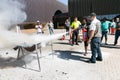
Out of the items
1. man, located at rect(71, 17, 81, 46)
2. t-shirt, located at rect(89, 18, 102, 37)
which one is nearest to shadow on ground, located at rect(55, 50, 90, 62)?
t-shirt, located at rect(89, 18, 102, 37)

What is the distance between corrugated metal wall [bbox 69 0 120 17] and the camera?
36.1m

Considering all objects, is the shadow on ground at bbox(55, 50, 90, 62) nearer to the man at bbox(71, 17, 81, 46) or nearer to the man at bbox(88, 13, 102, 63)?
the man at bbox(88, 13, 102, 63)

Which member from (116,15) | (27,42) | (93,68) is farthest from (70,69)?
(116,15)

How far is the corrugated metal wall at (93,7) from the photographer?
3609 cm

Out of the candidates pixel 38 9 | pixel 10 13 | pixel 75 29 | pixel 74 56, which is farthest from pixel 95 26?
pixel 38 9

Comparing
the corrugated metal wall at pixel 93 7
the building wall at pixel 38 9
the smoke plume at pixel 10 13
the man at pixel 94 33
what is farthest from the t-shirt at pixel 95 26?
the corrugated metal wall at pixel 93 7

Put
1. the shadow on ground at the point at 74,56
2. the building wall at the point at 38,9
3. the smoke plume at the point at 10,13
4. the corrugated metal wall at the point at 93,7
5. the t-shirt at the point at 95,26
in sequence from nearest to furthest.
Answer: the smoke plume at the point at 10,13 → the t-shirt at the point at 95,26 → the shadow on ground at the point at 74,56 → the building wall at the point at 38,9 → the corrugated metal wall at the point at 93,7

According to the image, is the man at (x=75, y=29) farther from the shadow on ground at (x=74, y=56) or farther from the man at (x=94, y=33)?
the man at (x=94, y=33)

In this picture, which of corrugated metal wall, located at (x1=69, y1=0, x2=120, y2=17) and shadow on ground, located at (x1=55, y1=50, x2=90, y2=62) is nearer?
shadow on ground, located at (x1=55, y1=50, x2=90, y2=62)

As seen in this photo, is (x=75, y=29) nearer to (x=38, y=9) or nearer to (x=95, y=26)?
(x=95, y=26)

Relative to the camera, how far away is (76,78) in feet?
23.7

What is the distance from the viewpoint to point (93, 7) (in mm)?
37531

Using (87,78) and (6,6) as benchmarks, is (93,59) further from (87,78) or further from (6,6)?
(6,6)

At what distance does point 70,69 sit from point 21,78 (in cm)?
176
